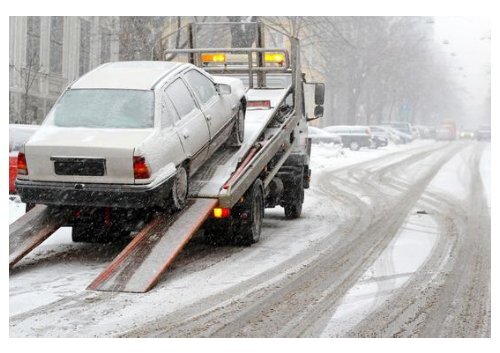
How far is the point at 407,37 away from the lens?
4984 cm

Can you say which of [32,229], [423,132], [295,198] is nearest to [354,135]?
[295,198]

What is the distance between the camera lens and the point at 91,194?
8.41m

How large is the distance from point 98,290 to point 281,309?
6.10 ft

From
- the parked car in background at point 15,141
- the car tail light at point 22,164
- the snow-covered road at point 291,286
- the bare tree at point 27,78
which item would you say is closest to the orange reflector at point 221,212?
the snow-covered road at point 291,286

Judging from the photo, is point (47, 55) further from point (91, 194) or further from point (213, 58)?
point (91, 194)

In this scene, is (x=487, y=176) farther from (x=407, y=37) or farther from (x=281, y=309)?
(x=407, y=37)

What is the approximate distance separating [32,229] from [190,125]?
221 cm

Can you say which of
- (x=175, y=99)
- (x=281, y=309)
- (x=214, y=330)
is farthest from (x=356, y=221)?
(x=214, y=330)

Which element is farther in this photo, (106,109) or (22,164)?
(106,109)

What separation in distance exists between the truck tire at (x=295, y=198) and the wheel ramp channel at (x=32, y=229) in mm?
5139

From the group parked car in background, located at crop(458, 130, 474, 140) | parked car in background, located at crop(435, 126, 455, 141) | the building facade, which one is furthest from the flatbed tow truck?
parked car in background, located at crop(458, 130, 474, 140)

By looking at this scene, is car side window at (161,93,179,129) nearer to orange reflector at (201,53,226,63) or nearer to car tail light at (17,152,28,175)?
car tail light at (17,152,28,175)

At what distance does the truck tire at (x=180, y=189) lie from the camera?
899 centimetres

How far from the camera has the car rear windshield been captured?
884 centimetres
